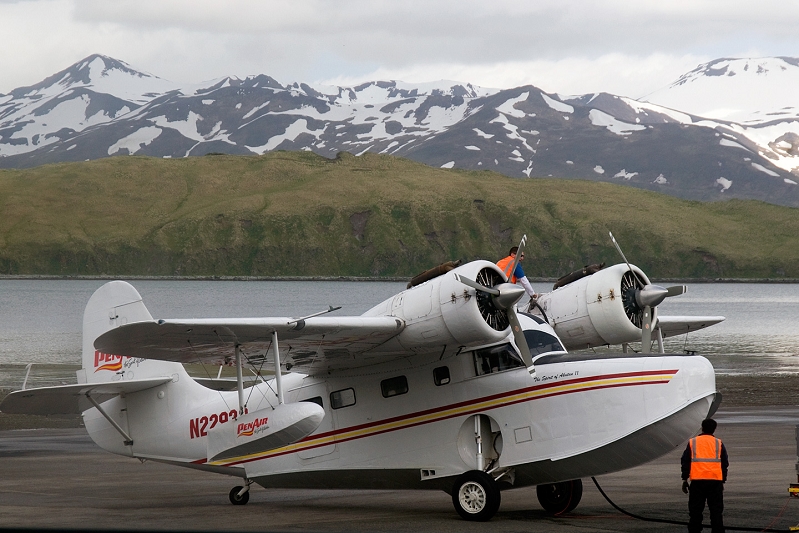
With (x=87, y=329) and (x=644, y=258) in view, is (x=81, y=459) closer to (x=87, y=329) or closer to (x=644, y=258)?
(x=87, y=329)

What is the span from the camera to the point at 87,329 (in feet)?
57.3

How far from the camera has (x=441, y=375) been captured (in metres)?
14.7

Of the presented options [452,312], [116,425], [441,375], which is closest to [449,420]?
[441,375]

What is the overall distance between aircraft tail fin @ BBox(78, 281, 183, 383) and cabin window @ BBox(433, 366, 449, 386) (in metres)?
4.84

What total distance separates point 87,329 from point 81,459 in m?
6.76

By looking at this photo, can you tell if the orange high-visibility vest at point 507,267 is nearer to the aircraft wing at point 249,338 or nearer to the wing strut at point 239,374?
the aircraft wing at point 249,338

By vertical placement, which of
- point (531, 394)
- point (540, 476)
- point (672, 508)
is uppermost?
point (531, 394)

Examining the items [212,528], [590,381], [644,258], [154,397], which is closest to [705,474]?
[590,381]

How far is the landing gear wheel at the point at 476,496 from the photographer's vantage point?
44.5ft

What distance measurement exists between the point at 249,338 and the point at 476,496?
153 inches

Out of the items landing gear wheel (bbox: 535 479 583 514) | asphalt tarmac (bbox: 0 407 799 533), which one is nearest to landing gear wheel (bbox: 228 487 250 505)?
asphalt tarmac (bbox: 0 407 799 533)

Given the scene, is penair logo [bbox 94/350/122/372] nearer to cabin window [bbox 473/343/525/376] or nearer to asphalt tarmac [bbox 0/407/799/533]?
asphalt tarmac [bbox 0/407/799/533]

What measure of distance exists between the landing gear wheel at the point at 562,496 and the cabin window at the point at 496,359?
2007 millimetres

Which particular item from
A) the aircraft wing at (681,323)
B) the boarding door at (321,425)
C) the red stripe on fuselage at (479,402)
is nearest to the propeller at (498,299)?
the red stripe on fuselage at (479,402)
